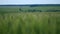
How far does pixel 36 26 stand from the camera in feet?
1.99

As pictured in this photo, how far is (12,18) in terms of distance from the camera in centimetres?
62

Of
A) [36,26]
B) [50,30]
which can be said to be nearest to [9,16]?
[36,26]

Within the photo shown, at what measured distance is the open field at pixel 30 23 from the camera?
0.60 metres

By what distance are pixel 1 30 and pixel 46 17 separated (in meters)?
0.38

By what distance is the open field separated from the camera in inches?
23.5

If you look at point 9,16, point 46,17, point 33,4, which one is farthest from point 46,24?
point 9,16

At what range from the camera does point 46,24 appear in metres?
0.60

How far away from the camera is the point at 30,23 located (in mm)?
607

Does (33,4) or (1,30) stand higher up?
(33,4)

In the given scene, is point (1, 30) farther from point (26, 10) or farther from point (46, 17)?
point (46, 17)

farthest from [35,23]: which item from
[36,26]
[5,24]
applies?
[5,24]

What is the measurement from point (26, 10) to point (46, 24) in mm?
194

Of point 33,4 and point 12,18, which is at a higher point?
point 33,4

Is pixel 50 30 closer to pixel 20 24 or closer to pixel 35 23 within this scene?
pixel 35 23
